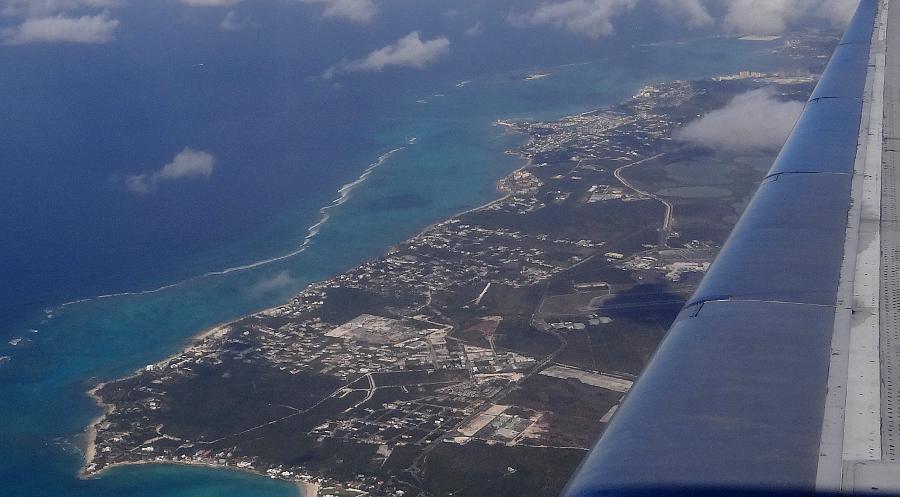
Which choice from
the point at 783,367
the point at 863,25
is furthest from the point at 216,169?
the point at 783,367

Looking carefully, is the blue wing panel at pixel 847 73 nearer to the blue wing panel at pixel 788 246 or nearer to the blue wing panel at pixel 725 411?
the blue wing panel at pixel 788 246

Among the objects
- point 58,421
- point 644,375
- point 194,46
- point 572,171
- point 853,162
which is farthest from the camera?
point 194,46

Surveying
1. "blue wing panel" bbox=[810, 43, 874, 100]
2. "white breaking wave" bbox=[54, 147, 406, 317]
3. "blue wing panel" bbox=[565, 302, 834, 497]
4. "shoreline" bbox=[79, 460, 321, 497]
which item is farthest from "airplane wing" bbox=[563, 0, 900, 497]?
"white breaking wave" bbox=[54, 147, 406, 317]

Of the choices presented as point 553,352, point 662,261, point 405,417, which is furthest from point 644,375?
point 662,261

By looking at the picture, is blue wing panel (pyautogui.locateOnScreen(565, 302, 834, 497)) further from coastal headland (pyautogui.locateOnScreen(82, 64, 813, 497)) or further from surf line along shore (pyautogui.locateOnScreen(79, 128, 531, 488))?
surf line along shore (pyautogui.locateOnScreen(79, 128, 531, 488))

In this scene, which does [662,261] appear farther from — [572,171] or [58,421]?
[58,421]

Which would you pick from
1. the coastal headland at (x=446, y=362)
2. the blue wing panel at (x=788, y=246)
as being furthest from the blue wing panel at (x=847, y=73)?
the coastal headland at (x=446, y=362)
